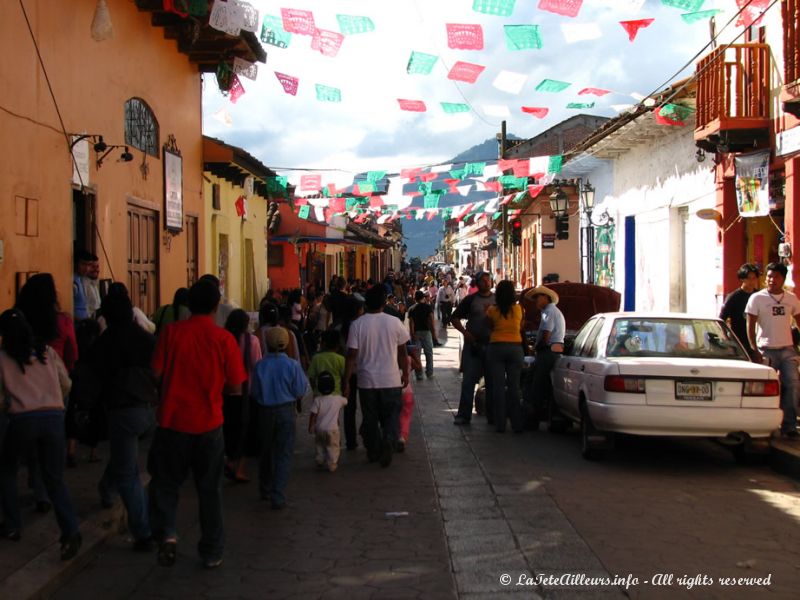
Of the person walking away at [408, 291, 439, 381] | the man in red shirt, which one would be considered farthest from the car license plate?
the person walking away at [408, 291, 439, 381]

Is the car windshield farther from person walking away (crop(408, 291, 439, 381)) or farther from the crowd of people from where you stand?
person walking away (crop(408, 291, 439, 381))

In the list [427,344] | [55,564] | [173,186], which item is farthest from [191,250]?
[55,564]

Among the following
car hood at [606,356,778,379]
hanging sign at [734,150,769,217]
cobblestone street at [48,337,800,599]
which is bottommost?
cobblestone street at [48,337,800,599]

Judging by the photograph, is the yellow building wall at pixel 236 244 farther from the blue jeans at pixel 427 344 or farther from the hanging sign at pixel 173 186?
the blue jeans at pixel 427 344

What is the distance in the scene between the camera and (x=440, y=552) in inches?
242

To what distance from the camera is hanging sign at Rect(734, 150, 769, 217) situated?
1421 centimetres

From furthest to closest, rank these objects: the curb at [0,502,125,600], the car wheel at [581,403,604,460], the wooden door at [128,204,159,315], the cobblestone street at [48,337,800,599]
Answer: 1. the wooden door at [128,204,159,315]
2. the car wheel at [581,403,604,460]
3. the cobblestone street at [48,337,800,599]
4. the curb at [0,502,125,600]

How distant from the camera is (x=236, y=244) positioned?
2031 centimetres

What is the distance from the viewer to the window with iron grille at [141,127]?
41.7 ft

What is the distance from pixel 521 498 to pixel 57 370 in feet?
11.9

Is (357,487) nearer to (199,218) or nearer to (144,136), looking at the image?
(144,136)

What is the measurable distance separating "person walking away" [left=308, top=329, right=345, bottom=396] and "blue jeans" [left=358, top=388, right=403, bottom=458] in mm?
251

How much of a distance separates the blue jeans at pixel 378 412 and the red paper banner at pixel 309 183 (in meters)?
15.3

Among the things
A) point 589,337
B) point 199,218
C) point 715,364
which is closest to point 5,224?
point 589,337
